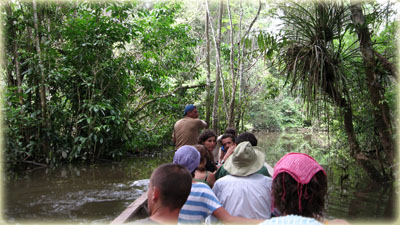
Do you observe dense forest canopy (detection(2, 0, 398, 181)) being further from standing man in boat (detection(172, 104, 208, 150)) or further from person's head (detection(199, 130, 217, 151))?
person's head (detection(199, 130, 217, 151))

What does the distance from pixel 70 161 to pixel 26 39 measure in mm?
2921

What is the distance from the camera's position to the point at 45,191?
18.6 ft

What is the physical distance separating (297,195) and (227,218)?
0.80 m

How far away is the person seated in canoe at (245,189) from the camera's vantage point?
244cm

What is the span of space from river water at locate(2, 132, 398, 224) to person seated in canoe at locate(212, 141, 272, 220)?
233cm

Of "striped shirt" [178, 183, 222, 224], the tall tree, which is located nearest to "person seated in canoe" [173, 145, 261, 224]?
"striped shirt" [178, 183, 222, 224]

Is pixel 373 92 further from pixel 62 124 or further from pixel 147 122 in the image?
pixel 147 122

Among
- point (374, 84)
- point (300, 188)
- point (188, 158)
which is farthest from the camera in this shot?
point (374, 84)

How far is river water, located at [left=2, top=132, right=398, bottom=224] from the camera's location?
15.0 ft

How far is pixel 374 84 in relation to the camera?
5180 millimetres

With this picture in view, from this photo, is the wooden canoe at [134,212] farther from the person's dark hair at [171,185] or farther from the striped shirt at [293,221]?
the striped shirt at [293,221]

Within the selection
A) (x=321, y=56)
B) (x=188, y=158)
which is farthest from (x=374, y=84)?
(x=188, y=158)

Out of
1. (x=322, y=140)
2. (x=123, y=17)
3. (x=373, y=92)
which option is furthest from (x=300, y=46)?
(x=322, y=140)

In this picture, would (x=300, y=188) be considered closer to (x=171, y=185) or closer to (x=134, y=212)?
(x=171, y=185)
